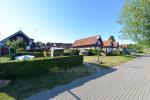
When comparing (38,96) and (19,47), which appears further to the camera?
(19,47)

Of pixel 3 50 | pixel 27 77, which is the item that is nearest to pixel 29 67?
pixel 27 77

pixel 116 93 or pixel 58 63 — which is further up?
pixel 58 63

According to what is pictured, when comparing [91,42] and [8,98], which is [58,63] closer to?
[8,98]

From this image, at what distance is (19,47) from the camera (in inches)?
1409

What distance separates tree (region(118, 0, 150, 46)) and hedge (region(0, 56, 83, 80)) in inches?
382

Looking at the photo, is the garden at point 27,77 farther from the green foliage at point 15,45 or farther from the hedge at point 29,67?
the green foliage at point 15,45

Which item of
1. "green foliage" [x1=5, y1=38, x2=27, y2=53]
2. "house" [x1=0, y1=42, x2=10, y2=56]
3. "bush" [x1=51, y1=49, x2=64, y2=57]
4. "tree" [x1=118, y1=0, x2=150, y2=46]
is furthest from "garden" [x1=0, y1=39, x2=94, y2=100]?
"house" [x1=0, y1=42, x2=10, y2=56]

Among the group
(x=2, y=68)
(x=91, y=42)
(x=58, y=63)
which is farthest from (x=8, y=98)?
(x=91, y=42)

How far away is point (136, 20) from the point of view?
63.8ft

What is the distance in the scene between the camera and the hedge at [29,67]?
9.13m

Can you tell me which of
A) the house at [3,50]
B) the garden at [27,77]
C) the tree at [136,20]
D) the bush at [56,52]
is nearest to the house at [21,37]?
the house at [3,50]

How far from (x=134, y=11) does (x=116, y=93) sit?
47.0ft

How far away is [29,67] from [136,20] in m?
13.8

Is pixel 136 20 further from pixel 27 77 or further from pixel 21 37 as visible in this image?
pixel 21 37
